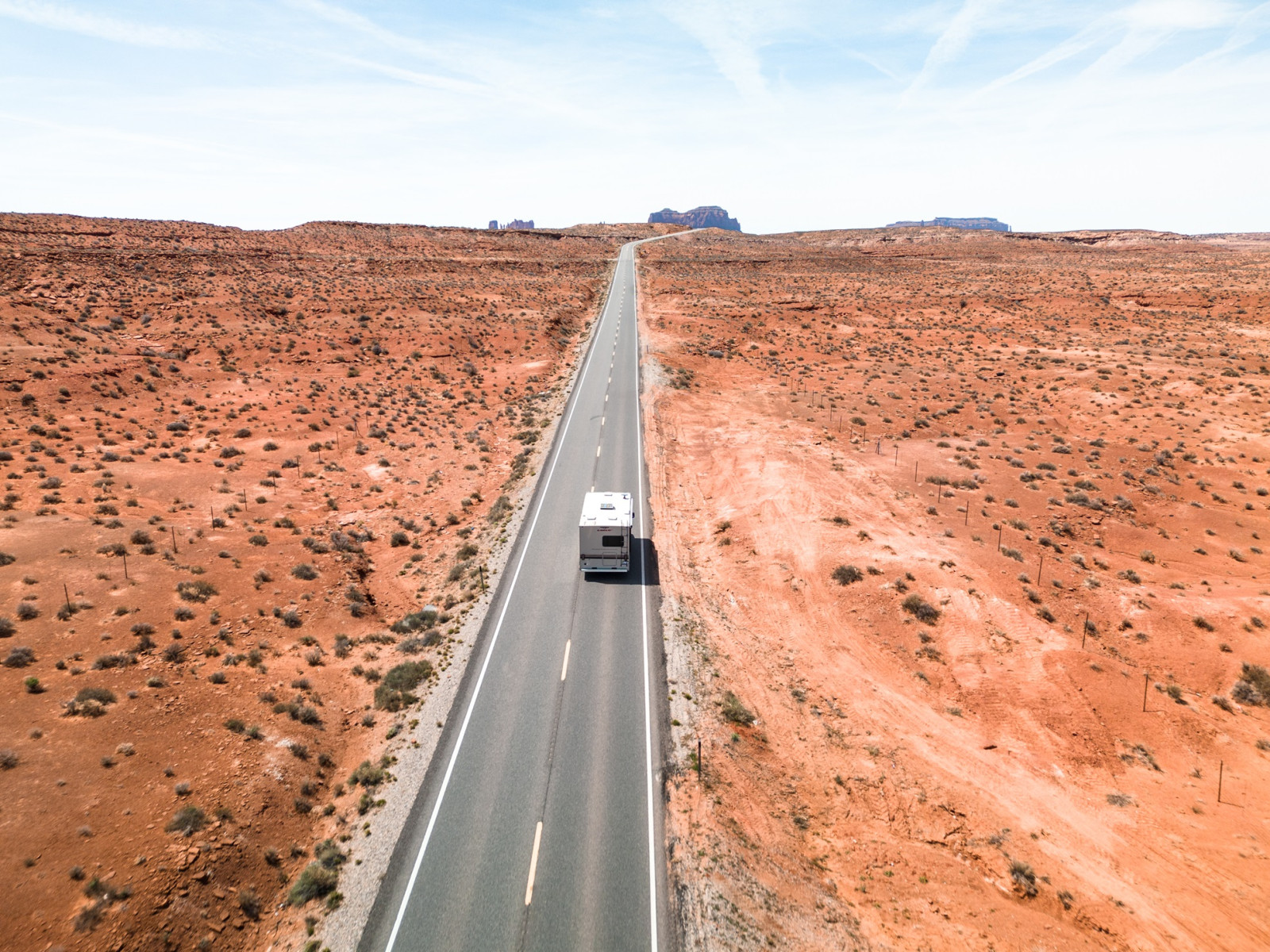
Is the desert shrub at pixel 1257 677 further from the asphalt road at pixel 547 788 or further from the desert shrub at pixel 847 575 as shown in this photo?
the asphalt road at pixel 547 788

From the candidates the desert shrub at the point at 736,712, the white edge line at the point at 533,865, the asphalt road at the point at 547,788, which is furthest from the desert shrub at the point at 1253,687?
the white edge line at the point at 533,865

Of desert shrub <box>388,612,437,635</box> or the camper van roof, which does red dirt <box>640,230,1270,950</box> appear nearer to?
the camper van roof

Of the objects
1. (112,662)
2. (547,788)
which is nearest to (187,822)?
(112,662)

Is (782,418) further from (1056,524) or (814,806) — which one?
(814,806)

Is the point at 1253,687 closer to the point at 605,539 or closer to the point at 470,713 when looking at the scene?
the point at 605,539

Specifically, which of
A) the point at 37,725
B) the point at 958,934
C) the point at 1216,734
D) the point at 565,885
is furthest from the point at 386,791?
the point at 1216,734
